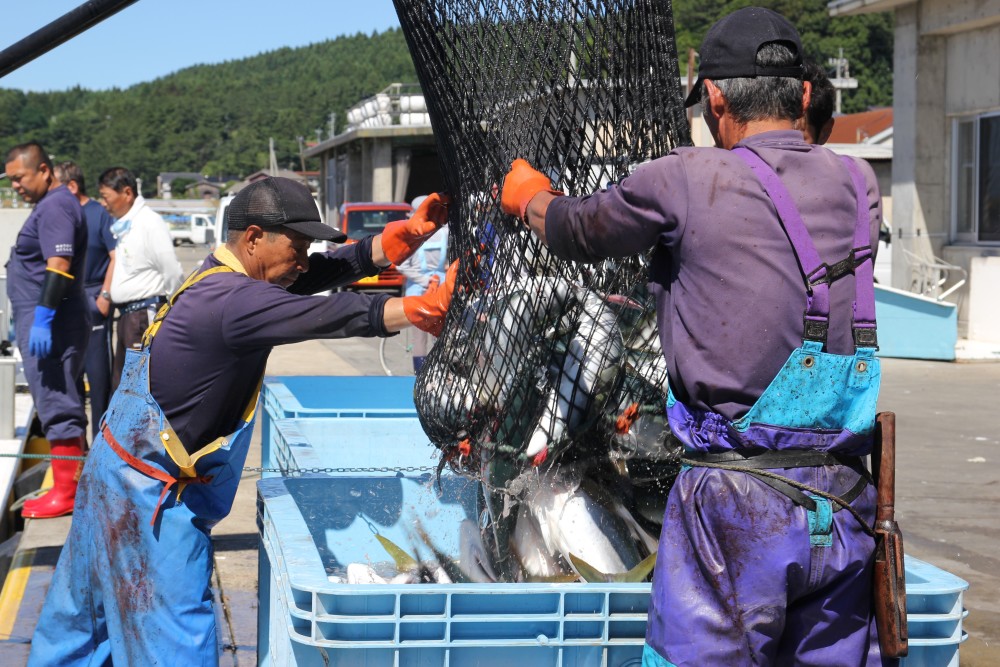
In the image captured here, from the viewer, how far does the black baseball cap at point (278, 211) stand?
9.79ft

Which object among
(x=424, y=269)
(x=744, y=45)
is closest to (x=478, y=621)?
(x=744, y=45)

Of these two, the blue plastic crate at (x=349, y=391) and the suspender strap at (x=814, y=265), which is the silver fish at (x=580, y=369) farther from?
the blue plastic crate at (x=349, y=391)

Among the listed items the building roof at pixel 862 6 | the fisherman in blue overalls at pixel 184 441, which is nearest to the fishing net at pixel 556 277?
the fisherman in blue overalls at pixel 184 441

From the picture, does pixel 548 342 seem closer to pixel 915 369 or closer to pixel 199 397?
pixel 199 397

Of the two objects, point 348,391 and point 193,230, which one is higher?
point 348,391

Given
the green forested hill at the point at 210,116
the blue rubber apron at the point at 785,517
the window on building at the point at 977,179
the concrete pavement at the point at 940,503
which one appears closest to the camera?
the blue rubber apron at the point at 785,517

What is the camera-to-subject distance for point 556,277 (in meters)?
2.77

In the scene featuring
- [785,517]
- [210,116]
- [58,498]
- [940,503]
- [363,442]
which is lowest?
[940,503]

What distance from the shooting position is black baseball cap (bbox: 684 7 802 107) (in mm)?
2141

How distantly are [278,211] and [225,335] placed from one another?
363 millimetres

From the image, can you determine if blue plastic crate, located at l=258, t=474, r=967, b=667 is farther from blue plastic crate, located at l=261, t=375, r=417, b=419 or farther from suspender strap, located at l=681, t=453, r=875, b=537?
blue plastic crate, located at l=261, t=375, r=417, b=419

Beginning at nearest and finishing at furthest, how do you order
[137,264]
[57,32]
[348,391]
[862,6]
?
[57,32], [348,391], [137,264], [862,6]

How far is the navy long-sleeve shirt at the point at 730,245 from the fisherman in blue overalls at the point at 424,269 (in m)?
5.23

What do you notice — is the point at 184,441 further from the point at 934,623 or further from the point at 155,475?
the point at 934,623
